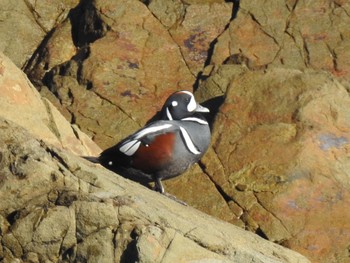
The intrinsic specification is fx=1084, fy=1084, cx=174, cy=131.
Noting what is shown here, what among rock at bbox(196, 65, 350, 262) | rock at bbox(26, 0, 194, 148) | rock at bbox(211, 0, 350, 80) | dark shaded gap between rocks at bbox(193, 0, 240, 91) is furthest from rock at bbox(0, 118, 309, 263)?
rock at bbox(211, 0, 350, 80)

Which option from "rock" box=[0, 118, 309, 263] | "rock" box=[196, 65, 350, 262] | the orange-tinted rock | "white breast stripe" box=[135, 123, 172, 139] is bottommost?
"rock" box=[196, 65, 350, 262]

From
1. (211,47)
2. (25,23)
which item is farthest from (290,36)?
(25,23)

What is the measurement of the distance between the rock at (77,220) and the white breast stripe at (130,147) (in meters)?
1.87

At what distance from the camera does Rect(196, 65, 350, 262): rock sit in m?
11.0

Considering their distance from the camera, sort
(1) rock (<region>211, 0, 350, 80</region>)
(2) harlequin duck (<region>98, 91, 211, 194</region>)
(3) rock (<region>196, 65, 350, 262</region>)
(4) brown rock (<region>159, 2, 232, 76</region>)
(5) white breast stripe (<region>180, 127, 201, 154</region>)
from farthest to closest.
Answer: (4) brown rock (<region>159, 2, 232, 76</region>), (1) rock (<region>211, 0, 350, 80</region>), (3) rock (<region>196, 65, 350, 262</region>), (5) white breast stripe (<region>180, 127, 201, 154</region>), (2) harlequin duck (<region>98, 91, 211, 194</region>)

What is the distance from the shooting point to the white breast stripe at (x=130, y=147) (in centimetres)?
1012

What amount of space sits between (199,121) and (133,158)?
34.1 inches

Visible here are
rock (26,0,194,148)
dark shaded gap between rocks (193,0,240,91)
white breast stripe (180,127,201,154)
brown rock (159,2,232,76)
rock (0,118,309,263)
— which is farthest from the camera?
brown rock (159,2,232,76)

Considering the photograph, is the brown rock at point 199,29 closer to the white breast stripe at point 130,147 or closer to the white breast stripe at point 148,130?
the white breast stripe at point 148,130

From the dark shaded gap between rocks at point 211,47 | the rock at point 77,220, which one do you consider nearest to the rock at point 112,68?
the dark shaded gap between rocks at point 211,47

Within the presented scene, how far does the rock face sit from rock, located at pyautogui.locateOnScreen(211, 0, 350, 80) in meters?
0.02

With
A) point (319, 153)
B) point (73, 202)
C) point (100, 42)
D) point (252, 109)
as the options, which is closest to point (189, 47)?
point (100, 42)

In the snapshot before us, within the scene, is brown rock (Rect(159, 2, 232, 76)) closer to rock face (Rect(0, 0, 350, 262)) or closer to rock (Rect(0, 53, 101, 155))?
rock face (Rect(0, 0, 350, 262))

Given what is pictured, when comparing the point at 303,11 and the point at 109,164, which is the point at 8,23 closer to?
the point at 303,11
